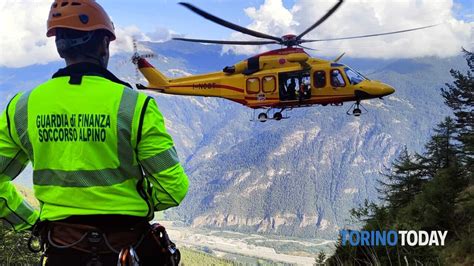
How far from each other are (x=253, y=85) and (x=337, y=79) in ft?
12.2

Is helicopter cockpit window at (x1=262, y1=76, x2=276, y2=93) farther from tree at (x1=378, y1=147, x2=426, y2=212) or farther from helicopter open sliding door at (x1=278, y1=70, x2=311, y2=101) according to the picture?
tree at (x1=378, y1=147, x2=426, y2=212)

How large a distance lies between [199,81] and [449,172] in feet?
40.3

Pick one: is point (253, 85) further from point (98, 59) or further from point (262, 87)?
point (98, 59)

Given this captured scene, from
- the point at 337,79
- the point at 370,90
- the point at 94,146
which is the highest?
the point at 337,79

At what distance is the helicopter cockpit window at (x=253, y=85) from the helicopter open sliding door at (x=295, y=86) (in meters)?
1.07

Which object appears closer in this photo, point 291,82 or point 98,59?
point 98,59

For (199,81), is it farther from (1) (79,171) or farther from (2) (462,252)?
(1) (79,171)

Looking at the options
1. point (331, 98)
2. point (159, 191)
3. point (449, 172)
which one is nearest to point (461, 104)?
point (449, 172)

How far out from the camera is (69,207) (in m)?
2.57

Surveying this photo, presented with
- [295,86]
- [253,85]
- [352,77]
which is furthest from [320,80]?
[253,85]

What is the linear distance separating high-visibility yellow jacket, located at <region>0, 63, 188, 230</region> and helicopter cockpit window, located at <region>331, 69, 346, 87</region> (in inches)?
780

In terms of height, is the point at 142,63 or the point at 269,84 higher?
the point at 142,63

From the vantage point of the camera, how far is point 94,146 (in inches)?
100

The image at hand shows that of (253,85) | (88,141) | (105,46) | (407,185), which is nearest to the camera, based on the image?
(88,141)
